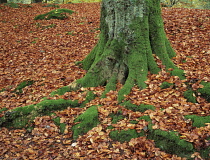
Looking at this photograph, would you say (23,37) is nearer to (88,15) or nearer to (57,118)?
(88,15)

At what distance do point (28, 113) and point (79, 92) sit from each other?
4.71 feet

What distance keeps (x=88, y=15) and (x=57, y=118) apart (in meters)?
11.3

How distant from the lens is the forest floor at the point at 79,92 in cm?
359

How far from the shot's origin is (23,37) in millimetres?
11289

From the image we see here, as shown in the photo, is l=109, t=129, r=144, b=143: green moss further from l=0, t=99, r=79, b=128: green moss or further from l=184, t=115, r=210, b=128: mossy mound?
l=0, t=99, r=79, b=128: green moss

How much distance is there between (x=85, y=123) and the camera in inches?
167

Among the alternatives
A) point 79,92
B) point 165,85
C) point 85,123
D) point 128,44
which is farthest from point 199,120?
point 79,92

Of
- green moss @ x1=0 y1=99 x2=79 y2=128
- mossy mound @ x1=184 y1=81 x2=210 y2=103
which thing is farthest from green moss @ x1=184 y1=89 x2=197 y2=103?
green moss @ x1=0 y1=99 x2=79 y2=128

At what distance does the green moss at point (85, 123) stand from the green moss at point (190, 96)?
2063 millimetres

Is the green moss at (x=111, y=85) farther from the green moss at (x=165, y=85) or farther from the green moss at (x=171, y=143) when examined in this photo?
the green moss at (x=171, y=143)

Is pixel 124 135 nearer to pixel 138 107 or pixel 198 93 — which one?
pixel 138 107

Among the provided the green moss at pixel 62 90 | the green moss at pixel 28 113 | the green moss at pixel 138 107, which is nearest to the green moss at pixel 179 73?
the green moss at pixel 138 107

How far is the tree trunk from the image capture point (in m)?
5.02

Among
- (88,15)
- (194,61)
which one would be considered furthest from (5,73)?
(88,15)
